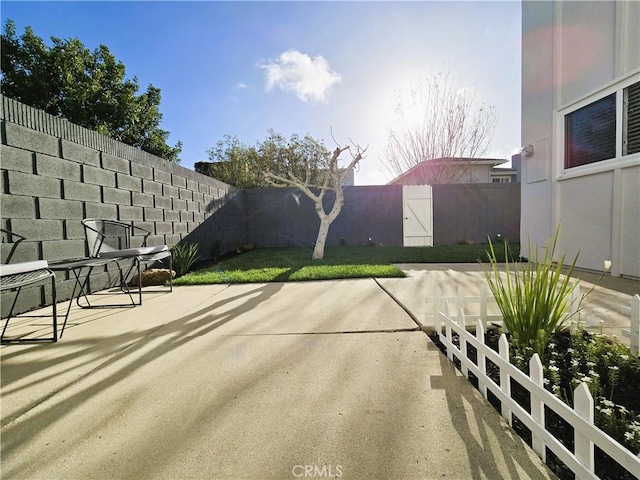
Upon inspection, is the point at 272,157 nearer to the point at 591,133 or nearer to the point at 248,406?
the point at 591,133

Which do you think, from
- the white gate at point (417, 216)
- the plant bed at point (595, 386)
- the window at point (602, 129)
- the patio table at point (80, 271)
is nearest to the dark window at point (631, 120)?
the window at point (602, 129)

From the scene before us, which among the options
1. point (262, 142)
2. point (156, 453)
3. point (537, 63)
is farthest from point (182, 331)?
point (262, 142)

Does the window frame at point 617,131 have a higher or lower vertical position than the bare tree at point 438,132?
lower

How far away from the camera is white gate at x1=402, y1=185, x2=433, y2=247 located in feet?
27.9

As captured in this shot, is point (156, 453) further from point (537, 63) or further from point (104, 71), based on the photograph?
point (104, 71)

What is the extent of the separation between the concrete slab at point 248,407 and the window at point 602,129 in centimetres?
402

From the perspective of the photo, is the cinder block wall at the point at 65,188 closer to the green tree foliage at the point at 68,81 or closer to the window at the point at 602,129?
the window at the point at 602,129

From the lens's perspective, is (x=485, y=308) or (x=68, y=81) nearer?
(x=485, y=308)

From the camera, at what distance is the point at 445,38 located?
6215 mm

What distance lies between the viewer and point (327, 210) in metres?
8.67

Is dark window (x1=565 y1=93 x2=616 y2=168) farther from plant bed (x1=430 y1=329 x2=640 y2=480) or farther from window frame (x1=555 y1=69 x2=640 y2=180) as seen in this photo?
plant bed (x1=430 y1=329 x2=640 y2=480)

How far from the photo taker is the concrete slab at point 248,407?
979 millimetres

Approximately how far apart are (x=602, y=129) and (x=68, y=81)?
51.6 feet

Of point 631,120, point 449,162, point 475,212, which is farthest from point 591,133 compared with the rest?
point 449,162
